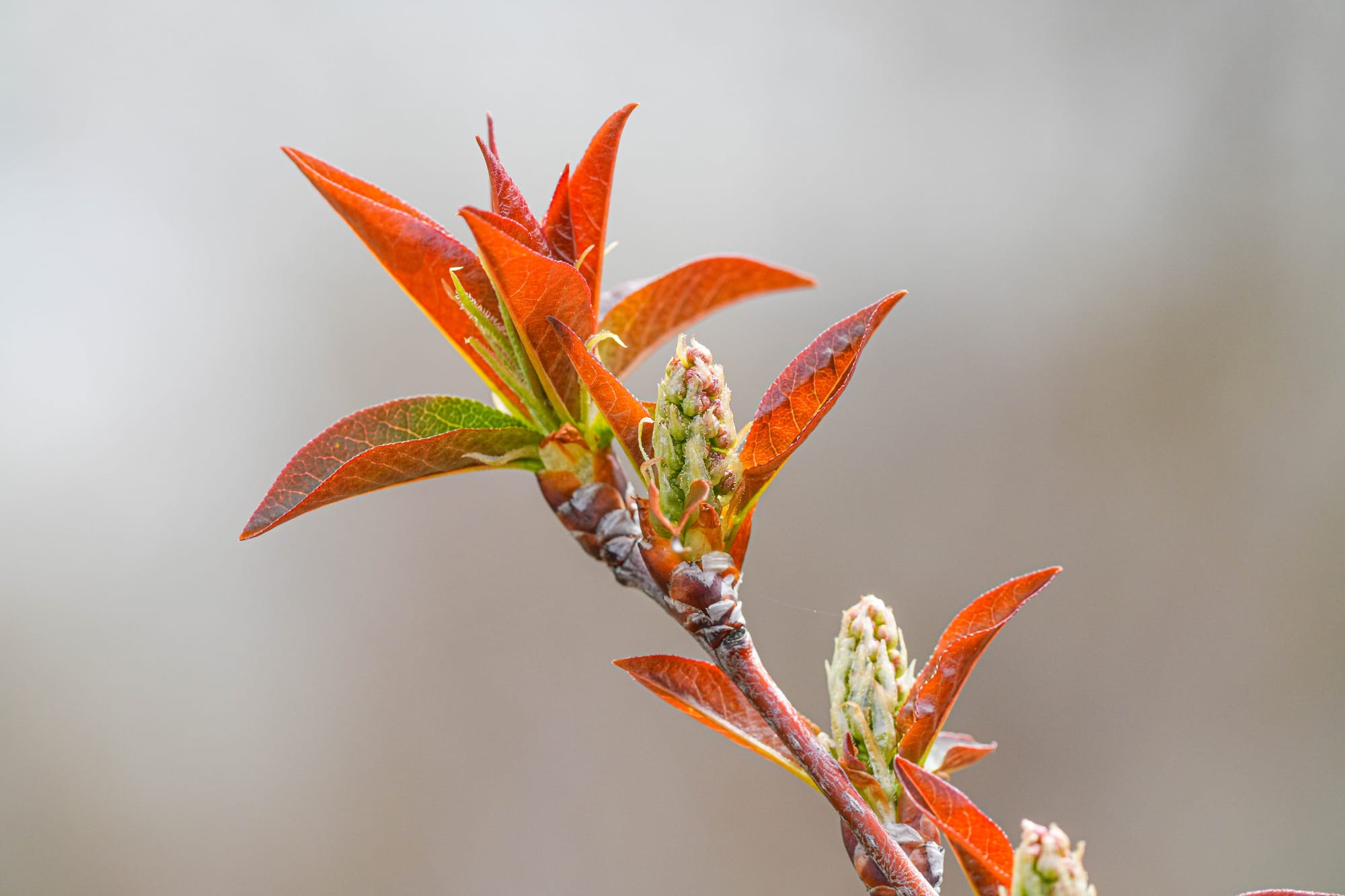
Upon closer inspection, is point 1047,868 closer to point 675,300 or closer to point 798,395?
point 798,395

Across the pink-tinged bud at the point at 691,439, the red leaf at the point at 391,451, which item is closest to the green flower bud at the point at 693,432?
the pink-tinged bud at the point at 691,439

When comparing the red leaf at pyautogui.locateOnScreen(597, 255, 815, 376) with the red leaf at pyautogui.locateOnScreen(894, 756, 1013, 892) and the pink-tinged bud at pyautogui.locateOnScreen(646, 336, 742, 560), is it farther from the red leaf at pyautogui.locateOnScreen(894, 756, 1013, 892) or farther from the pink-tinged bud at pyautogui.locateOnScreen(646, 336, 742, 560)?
the red leaf at pyautogui.locateOnScreen(894, 756, 1013, 892)

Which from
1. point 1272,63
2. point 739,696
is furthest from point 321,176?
point 1272,63

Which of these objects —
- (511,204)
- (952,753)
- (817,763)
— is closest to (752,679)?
(817,763)

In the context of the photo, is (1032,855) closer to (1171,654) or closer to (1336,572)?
(1171,654)

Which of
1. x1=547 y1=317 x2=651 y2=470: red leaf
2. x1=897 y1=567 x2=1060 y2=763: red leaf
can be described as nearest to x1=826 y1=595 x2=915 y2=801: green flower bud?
x1=897 y1=567 x2=1060 y2=763: red leaf

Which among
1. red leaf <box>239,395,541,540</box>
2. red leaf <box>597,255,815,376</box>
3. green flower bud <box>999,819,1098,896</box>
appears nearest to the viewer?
green flower bud <box>999,819,1098,896</box>

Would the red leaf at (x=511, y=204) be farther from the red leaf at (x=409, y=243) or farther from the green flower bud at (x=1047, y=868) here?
the green flower bud at (x=1047, y=868)
